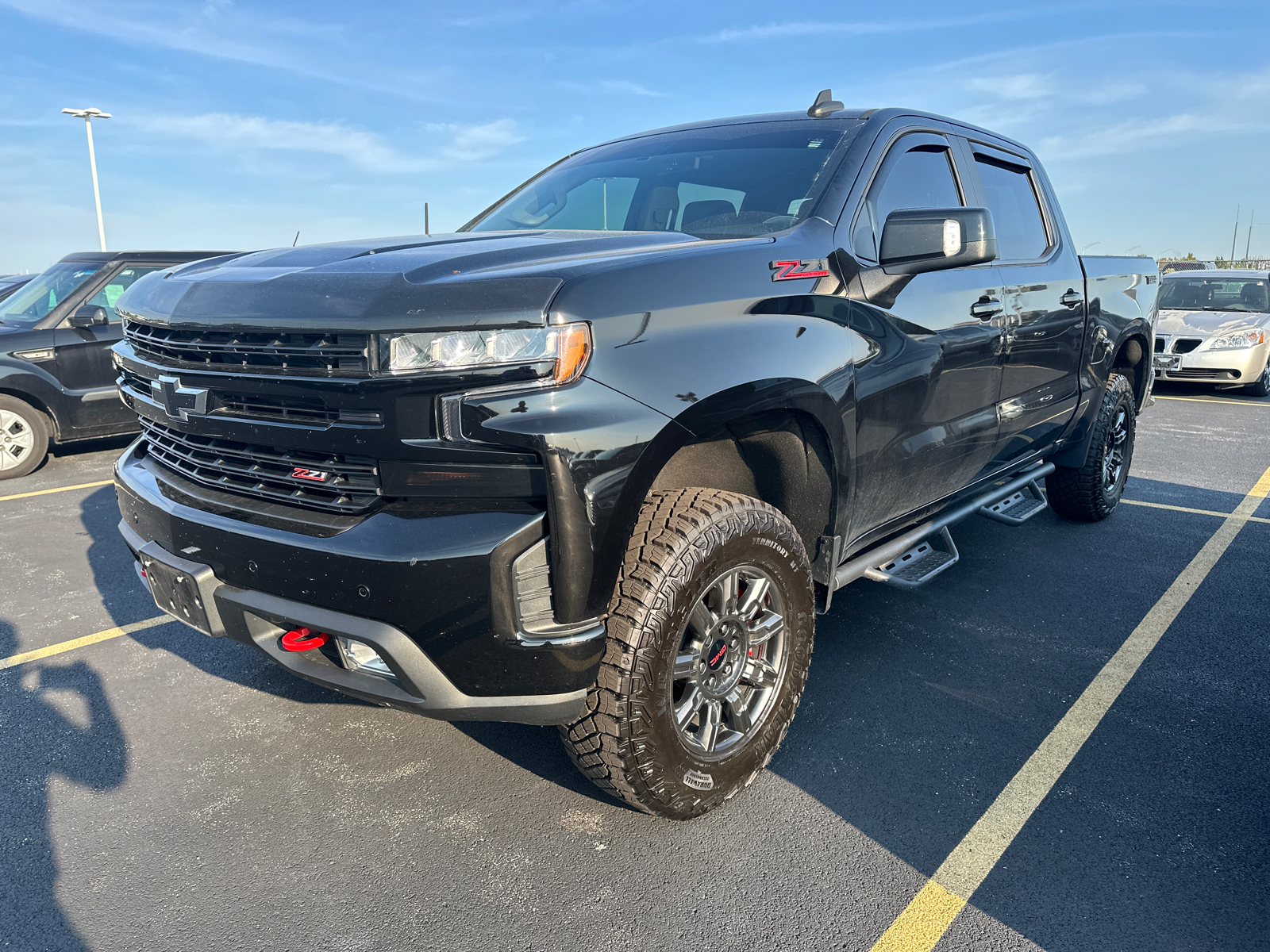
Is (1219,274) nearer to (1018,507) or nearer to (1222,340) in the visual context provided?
(1222,340)

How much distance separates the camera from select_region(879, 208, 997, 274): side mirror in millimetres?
2766

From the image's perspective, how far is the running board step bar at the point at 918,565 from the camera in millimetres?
3215

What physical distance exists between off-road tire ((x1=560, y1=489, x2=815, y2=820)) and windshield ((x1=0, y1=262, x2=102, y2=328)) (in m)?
7.27

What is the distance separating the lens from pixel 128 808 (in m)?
2.55

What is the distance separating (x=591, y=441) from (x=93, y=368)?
7.11 metres

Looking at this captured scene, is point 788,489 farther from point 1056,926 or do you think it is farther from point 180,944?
point 180,944

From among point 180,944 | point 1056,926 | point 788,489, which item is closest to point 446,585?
point 180,944

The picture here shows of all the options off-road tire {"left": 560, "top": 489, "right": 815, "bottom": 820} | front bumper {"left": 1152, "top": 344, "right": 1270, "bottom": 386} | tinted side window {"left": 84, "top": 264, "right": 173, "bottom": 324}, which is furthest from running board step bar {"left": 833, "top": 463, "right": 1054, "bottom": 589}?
front bumper {"left": 1152, "top": 344, "right": 1270, "bottom": 386}

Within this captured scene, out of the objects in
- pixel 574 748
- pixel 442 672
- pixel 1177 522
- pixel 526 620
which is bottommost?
pixel 1177 522

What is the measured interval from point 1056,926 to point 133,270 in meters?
8.47

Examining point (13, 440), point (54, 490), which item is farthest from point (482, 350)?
point (13, 440)

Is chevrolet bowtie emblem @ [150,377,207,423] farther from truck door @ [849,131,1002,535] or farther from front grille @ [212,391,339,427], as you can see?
truck door @ [849,131,1002,535]

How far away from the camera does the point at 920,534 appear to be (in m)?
3.50

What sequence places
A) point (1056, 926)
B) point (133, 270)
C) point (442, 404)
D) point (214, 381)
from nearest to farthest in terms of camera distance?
1. point (442, 404)
2. point (1056, 926)
3. point (214, 381)
4. point (133, 270)
